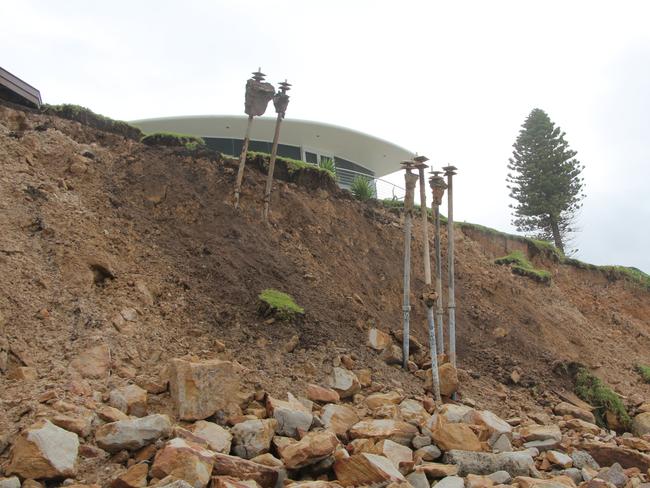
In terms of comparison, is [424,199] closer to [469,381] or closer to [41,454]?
[469,381]

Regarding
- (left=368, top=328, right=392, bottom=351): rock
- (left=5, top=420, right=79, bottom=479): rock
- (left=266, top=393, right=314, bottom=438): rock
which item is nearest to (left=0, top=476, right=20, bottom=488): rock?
(left=5, top=420, right=79, bottom=479): rock

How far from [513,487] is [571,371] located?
224 inches

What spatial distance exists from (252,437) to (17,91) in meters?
8.43

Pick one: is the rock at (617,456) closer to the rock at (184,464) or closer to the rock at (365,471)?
the rock at (365,471)

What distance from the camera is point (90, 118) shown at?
11367 millimetres

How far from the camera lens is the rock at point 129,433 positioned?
190 inches

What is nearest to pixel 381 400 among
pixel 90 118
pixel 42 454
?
pixel 42 454

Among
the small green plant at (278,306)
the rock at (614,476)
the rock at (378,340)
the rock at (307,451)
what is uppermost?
the small green plant at (278,306)

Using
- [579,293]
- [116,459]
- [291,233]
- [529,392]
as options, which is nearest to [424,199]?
[291,233]

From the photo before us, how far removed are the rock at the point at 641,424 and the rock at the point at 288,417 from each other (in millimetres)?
6266

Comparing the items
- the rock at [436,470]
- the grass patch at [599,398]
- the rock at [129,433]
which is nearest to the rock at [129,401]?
the rock at [129,433]

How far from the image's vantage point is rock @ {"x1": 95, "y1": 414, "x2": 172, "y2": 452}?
4824 millimetres

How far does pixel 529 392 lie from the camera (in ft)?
30.7

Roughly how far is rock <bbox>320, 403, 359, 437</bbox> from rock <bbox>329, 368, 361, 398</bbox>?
554 millimetres
